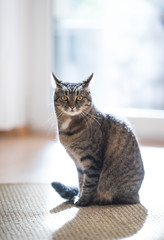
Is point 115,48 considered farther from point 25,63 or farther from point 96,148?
point 96,148

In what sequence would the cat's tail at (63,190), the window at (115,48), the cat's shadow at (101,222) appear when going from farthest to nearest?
the window at (115,48) < the cat's tail at (63,190) < the cat's shadow at (101,222)

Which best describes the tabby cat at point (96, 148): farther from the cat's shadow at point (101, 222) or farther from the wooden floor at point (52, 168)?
the wooden floor at point (52, 168)

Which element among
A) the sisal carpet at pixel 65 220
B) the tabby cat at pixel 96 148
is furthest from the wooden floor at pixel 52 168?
the tabby cat at pixel 96 148

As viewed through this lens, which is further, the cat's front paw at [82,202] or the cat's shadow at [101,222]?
the cat's front paw at [82,202]

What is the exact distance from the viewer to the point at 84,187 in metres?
1.73

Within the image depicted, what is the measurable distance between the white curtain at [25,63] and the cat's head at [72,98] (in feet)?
3.50

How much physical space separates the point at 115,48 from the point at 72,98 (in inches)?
54.0

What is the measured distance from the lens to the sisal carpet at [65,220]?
58.0 inches

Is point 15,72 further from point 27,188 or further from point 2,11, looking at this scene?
point 27,188

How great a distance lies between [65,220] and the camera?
5.24 feet

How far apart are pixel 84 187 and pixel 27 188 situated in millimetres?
342

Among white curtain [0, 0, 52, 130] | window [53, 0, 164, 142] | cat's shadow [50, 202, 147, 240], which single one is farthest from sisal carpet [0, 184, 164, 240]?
window [53, 0, 164, 142]

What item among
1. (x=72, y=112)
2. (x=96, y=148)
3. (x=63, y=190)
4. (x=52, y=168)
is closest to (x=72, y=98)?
(x=72, y=112)

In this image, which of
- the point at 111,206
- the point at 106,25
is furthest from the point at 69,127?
the point at 106,25
